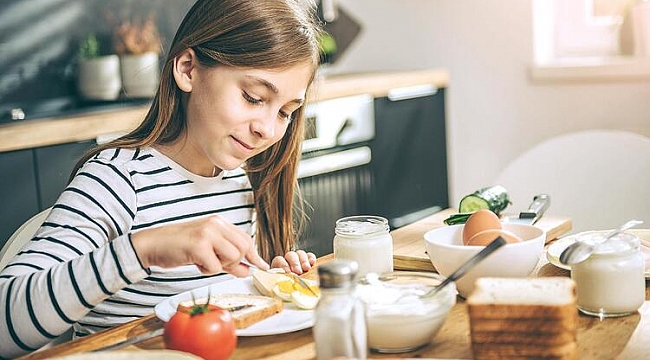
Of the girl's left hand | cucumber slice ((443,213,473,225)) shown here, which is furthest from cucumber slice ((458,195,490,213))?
the girl's left hand

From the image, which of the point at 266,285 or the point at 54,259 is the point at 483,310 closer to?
the point at 266,285

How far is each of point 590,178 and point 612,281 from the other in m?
0.98

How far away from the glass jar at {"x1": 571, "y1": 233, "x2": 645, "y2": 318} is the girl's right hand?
0.42m

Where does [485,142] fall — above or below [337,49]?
below

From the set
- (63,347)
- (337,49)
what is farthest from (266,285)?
(337,49)

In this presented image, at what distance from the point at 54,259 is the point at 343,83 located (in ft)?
6.63

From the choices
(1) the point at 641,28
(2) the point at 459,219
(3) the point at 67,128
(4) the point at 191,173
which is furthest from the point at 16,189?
(1) the point at 641,28

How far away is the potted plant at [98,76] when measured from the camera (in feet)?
9.39

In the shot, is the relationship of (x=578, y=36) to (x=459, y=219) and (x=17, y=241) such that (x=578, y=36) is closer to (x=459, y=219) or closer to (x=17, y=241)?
(x=459, y=219)

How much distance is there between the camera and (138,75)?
9.58ft

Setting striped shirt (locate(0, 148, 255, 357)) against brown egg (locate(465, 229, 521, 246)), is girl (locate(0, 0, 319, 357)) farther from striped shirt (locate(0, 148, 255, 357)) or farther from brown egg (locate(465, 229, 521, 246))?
brown egg (locate(465, 229, 521, 246))

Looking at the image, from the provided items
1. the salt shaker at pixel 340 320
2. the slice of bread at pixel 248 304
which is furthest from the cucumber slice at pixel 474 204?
the salt shaker at pixel 340 320

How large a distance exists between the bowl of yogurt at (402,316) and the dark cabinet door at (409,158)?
2346 mm

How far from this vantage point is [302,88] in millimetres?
1581
